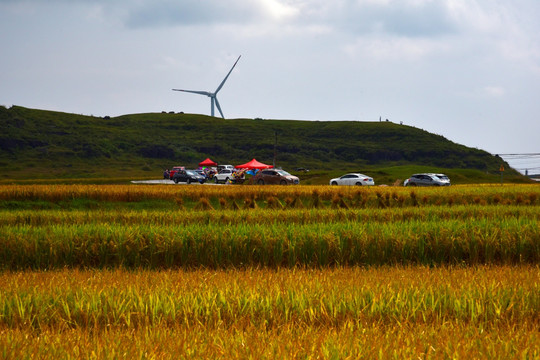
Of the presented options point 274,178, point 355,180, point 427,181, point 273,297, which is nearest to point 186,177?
point 274,178

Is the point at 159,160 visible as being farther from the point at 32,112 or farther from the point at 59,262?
the point at 59,262

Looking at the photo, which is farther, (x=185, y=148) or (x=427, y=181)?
(x=185, y=148)

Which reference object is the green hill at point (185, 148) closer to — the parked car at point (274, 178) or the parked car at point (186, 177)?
the parked car at point (186, 177)

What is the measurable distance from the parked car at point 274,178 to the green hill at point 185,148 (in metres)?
71.4

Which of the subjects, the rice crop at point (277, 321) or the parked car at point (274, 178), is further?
the parked car at point (274, 178)

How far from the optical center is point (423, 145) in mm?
177875

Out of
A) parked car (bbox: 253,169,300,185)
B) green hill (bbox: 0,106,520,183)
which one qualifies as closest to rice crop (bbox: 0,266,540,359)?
parked car (bbox: 253,169,300,185)

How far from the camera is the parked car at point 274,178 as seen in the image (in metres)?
52.7

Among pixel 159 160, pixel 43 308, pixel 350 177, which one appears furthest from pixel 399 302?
pixel 159 160

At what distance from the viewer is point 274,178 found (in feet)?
174

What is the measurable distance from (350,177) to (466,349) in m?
50.8

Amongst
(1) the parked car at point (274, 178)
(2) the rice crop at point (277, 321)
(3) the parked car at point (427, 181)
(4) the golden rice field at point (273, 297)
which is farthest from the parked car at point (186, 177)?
(2) the rice crop at point (277, 321)

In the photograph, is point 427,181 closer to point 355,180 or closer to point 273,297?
point 355,180

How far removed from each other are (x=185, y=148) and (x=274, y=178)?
114713 millimetres
